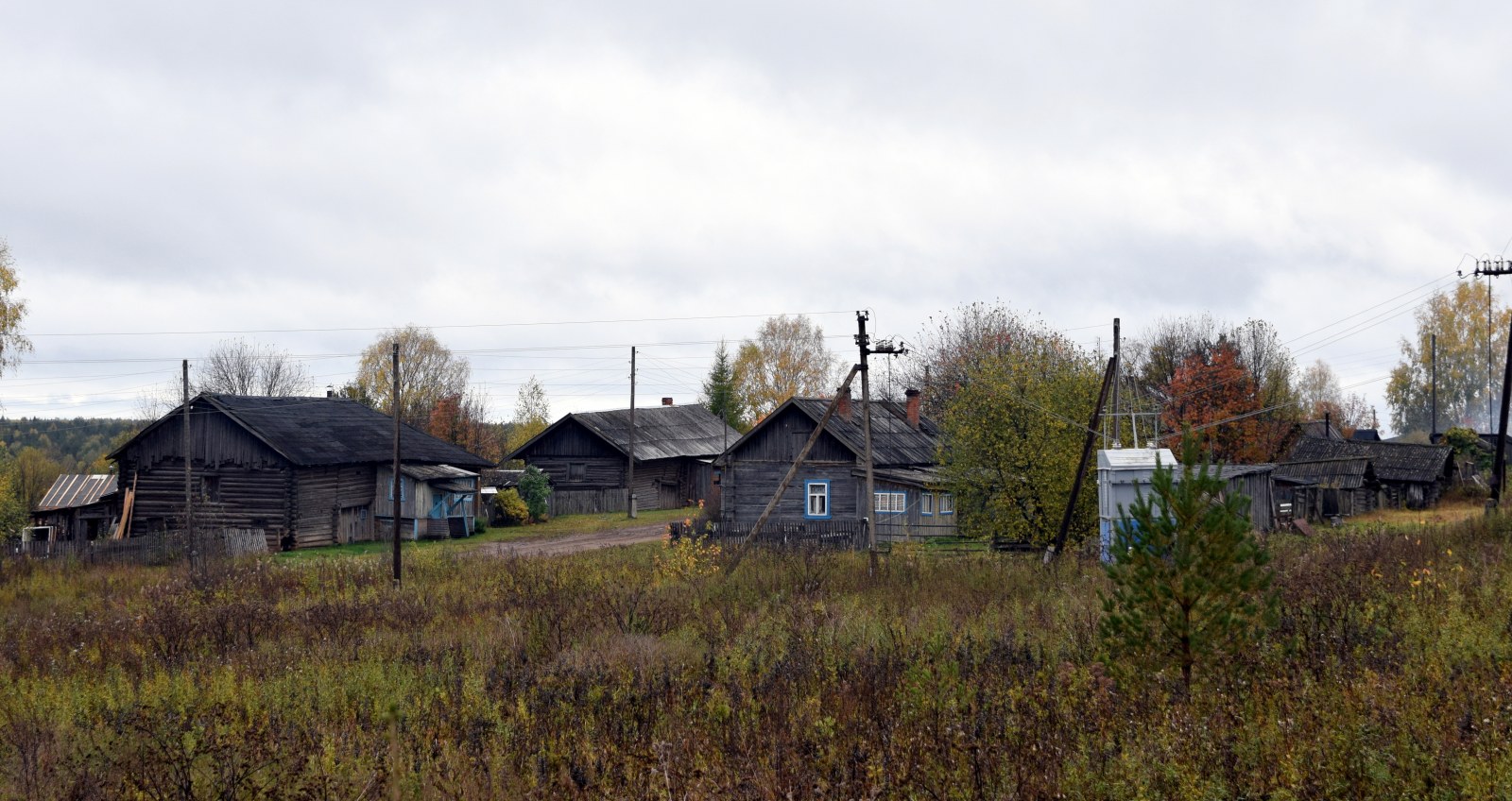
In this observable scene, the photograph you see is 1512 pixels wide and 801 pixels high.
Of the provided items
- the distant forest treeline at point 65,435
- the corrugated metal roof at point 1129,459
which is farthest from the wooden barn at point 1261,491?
the distant forest treeline at point 65,435

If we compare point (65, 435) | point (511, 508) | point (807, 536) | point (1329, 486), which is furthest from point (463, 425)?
point (65, 435)

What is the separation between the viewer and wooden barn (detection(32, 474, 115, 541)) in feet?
125

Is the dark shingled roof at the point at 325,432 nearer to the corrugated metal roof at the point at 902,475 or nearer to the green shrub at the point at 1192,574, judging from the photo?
the corrugated metal roof at the point at 902,475

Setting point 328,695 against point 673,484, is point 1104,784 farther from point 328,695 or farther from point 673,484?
point 673,484

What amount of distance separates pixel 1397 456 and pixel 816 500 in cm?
2560

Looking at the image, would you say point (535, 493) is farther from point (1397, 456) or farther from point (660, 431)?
point (1397, 456)

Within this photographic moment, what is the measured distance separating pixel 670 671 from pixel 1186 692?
4.54 m

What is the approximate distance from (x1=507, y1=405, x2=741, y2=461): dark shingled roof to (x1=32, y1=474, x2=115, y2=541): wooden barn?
55.8 feet

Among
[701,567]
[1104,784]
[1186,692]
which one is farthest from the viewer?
[701,567]

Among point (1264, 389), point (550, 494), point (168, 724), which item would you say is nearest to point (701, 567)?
point (168, 724)

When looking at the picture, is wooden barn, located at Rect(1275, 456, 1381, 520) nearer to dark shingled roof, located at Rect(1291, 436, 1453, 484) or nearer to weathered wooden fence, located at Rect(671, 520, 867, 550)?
dark shingled roof, located at Rect(1291, 436, 1453, 484)

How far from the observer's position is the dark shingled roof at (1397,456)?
1618 inches

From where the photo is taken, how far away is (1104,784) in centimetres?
582

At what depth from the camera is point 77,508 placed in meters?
38.9
